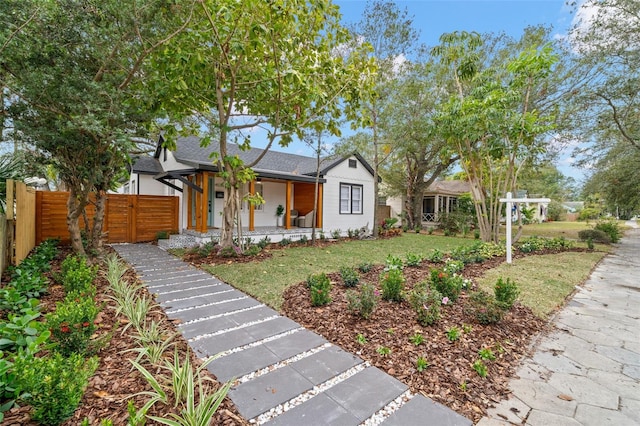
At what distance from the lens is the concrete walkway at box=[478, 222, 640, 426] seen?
7.23 feet

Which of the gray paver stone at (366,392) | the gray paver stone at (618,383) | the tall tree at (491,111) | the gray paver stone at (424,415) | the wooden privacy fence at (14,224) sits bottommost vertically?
the gray paver stone at (618,383)

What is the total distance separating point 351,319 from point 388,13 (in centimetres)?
1220

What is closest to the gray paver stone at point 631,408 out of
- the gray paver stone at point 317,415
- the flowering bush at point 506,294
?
the flowering bush at point 506,294

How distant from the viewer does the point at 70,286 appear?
394cm

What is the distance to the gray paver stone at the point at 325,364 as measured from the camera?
8.48 ft

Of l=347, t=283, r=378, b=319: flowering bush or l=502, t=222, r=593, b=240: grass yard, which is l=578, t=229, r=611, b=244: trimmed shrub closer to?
l=502, t=222, r=593, b=240: grass yard

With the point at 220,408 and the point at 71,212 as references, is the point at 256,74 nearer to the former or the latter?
the point at 71,212

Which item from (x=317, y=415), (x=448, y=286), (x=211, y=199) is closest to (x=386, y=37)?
(x=211, y=199)

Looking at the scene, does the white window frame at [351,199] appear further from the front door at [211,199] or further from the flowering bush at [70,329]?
the flowering bush at [70,329]

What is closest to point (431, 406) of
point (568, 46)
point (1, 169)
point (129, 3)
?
point (129, 3)

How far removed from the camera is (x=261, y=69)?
6438 mm

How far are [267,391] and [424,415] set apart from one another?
4.11ft

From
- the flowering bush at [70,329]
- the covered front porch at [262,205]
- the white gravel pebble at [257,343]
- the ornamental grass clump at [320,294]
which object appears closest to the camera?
the flowering bush at [70,329]

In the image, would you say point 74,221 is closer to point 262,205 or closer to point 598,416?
point 262,205
